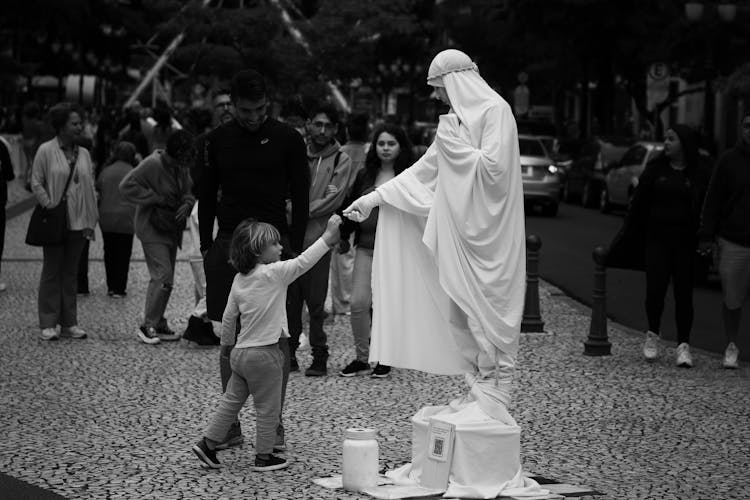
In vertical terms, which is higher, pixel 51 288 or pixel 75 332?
pixel 51 288

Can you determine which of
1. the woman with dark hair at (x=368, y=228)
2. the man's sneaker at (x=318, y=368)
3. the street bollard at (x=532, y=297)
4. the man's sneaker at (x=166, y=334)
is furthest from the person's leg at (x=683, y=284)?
the man's sneaker at (x=166, y=334)

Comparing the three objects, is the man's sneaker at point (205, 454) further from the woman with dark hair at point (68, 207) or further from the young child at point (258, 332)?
the woman with dark hair at point (68, 207)

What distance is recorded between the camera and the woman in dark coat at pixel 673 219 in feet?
37.7

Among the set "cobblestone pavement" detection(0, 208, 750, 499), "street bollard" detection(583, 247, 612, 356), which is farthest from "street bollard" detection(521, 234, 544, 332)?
"street bollard" detection(583, 247, 612, 356)

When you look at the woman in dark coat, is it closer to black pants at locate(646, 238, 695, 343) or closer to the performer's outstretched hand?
black pants at locate(646, 238, 695, 343)

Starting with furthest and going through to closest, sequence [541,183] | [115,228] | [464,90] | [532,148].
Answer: [532,148] → [541,183] → [115,228] → [464,90]

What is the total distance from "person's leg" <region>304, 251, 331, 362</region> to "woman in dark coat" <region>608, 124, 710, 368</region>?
258 cm

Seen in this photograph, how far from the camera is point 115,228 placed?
605 inches

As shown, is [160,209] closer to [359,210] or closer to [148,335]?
[148,335]

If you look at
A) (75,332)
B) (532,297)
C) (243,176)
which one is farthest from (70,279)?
(243,176)

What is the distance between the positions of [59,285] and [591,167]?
25.5 metres

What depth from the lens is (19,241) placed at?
21.8 meters

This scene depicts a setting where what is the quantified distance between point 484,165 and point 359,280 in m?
4.01

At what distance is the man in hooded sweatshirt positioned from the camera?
10711 millimetres
